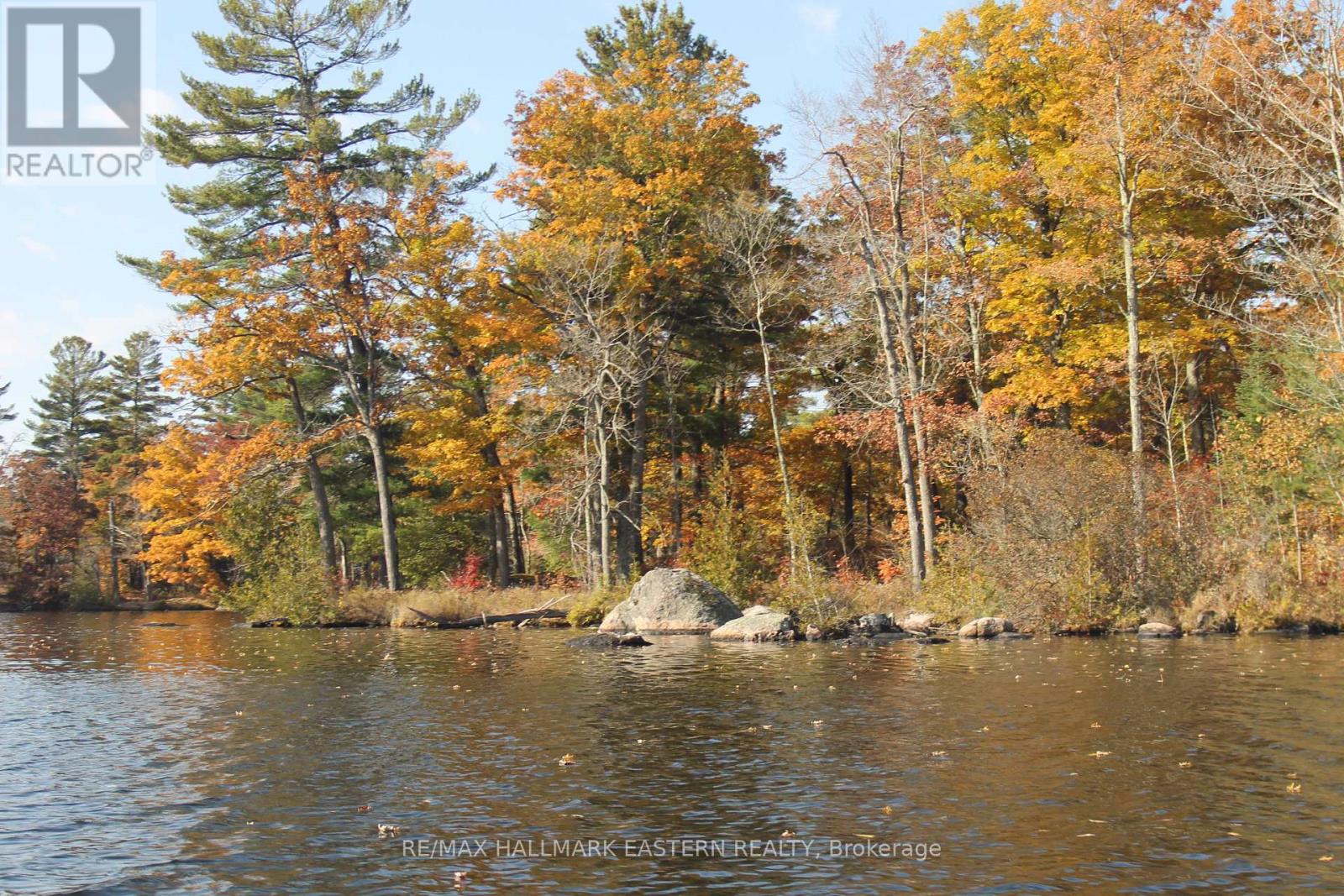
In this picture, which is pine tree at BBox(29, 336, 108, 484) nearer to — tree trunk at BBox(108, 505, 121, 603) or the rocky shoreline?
tree trunk at BBox(108, 505, 121, 603)

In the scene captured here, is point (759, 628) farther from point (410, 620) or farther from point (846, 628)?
point (410, 620)

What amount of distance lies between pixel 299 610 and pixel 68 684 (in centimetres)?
1540

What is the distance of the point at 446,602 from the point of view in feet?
115

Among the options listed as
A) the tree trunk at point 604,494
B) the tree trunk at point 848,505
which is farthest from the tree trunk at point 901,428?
the tree trunk at point 848,505

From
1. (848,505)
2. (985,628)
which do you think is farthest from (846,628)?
(848,505)

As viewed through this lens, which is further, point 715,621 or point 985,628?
point 715,621

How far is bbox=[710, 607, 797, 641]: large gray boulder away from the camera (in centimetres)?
2639

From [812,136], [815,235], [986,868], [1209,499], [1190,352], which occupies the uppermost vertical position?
[812,136]

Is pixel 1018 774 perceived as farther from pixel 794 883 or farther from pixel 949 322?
pixel 949 322

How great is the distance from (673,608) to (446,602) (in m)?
9.22

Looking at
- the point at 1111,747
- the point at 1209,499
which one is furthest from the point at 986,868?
the point at 1209,499

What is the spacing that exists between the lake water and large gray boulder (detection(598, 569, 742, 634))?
8.18 metres

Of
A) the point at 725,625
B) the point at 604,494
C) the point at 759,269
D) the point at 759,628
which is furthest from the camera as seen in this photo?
the point at 759,269

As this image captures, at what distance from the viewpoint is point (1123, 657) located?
2041 cm
